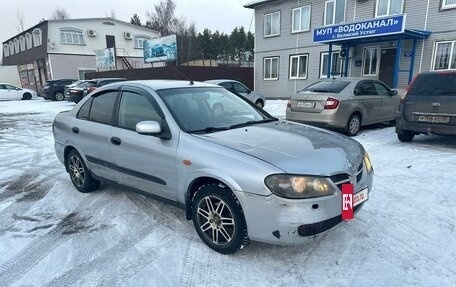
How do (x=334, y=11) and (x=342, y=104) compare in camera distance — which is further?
(x=334, y=11)

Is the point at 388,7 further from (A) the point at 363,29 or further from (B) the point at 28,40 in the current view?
(B) the point at 28,40

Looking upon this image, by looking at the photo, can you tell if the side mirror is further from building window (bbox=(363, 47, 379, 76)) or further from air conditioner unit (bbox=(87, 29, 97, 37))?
air conditioner unit (bbox=(87, 29, 97, 37))

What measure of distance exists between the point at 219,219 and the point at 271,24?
67.9ft

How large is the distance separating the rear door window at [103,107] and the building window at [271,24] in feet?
61.2

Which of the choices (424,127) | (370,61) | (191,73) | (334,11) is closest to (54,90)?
(191,73)

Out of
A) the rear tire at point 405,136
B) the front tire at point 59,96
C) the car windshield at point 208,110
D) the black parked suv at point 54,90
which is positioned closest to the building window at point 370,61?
the rear tire at point 405,136

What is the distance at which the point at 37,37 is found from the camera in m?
34.6

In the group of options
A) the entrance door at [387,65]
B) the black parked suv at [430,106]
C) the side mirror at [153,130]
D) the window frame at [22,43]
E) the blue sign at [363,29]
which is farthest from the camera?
the window frame at [22,43]

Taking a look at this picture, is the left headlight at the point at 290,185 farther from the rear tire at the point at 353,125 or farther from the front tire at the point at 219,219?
the rear tire at the point at 353,125

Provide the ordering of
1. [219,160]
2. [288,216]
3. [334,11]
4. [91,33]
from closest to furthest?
1. [288,216]
2. [219,160]
3. [334,11]
4. [91,33]

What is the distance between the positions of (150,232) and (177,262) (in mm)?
692

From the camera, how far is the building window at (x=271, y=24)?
842 inches

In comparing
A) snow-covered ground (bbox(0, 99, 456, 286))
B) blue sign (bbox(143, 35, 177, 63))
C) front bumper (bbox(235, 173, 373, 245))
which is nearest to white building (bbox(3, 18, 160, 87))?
blue sign (bbox(143, 35, 177, 63))

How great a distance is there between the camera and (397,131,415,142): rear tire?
745 cm
